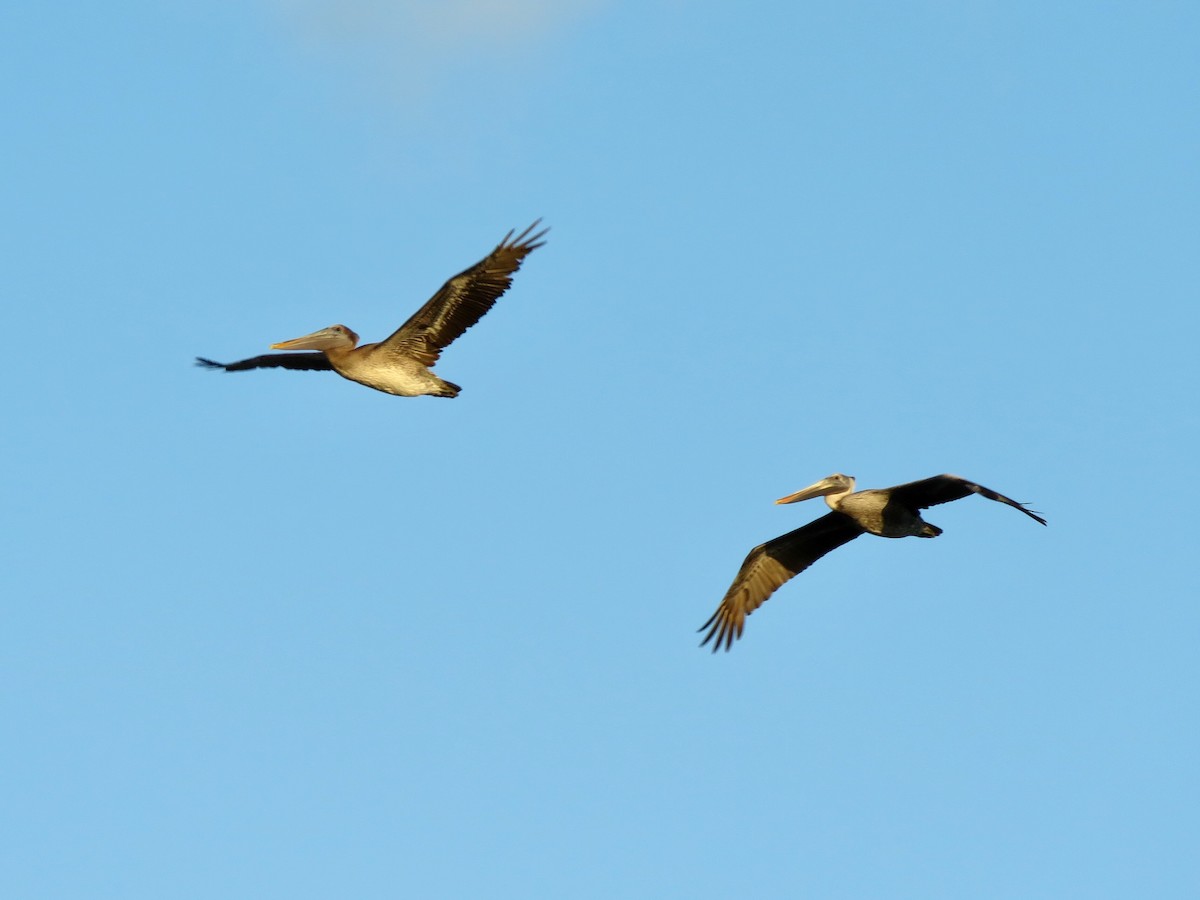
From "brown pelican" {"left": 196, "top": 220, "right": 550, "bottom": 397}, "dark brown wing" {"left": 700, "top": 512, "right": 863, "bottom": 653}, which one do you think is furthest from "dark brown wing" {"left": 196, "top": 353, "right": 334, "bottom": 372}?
"dark brown wing" {"left": 700, "top": 512, "right": 863, "bottom": 653}

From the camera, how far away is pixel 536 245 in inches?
658

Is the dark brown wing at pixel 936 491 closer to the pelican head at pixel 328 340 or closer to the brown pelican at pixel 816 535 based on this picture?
the brown pelican at pixel 816 535

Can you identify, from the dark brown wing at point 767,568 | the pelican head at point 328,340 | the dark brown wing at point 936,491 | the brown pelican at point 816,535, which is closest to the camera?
the dark brown wing at point 936,491

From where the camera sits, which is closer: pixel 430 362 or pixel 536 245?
pixel 536 245

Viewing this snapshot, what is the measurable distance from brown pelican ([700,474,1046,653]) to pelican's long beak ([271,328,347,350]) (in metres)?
5.34

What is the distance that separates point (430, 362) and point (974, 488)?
5.99 meters

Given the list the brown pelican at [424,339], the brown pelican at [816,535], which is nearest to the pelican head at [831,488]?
the brown pelican at [816,535]

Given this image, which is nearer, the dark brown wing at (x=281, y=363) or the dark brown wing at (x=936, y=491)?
the dark brown wing at (x=936, y=491)

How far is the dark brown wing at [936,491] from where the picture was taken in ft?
50.8

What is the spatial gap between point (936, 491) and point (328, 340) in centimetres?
726

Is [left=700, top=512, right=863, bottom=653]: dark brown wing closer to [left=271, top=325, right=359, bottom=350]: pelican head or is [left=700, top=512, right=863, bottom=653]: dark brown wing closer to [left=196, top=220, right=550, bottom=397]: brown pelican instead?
[left=196, top=220, right=550, bottom=397]: brown pelican

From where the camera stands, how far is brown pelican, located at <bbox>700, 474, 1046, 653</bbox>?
56.9ft

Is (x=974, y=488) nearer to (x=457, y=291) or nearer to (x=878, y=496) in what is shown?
(x=878, y=496)

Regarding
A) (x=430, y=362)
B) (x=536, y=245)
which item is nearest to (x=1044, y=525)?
(x=536, y=245)
